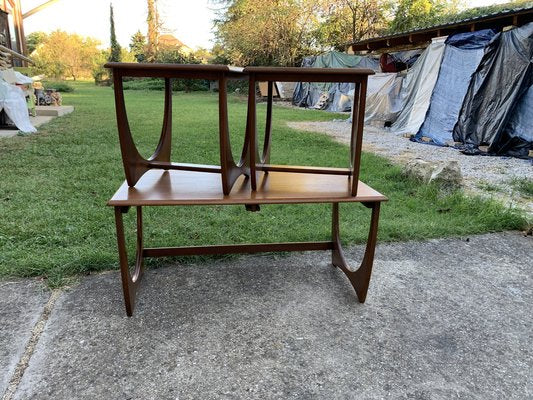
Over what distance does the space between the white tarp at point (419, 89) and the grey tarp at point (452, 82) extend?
229mm

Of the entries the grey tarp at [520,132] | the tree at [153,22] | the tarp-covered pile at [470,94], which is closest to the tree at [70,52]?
the tree at [153,22]

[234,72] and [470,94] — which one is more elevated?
[234,72]

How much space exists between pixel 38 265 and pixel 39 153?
3.84m

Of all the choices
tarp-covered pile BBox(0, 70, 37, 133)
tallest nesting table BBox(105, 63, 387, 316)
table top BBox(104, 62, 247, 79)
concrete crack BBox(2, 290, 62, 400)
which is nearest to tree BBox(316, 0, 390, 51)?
tarp-covered pile BBox(0, 70, 37, 133)

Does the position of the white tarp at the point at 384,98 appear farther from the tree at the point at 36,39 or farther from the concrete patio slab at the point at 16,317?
the tree at the point at 36,39

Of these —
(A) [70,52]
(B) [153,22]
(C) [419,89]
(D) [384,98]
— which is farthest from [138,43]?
(C) [419,89]

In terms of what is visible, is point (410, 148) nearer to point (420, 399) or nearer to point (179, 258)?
point (179, 258)

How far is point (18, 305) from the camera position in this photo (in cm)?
202

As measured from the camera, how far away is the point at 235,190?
2023 millimetres

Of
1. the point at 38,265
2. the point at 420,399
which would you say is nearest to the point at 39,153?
the point at 38,265

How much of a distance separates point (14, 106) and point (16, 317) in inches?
280

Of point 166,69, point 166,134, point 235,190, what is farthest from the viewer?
Result: point 166,134

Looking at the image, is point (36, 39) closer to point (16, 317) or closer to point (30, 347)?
point (16, 317)

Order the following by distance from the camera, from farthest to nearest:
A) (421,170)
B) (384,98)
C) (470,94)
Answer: (384,98)
(470,94)
(421,170)
